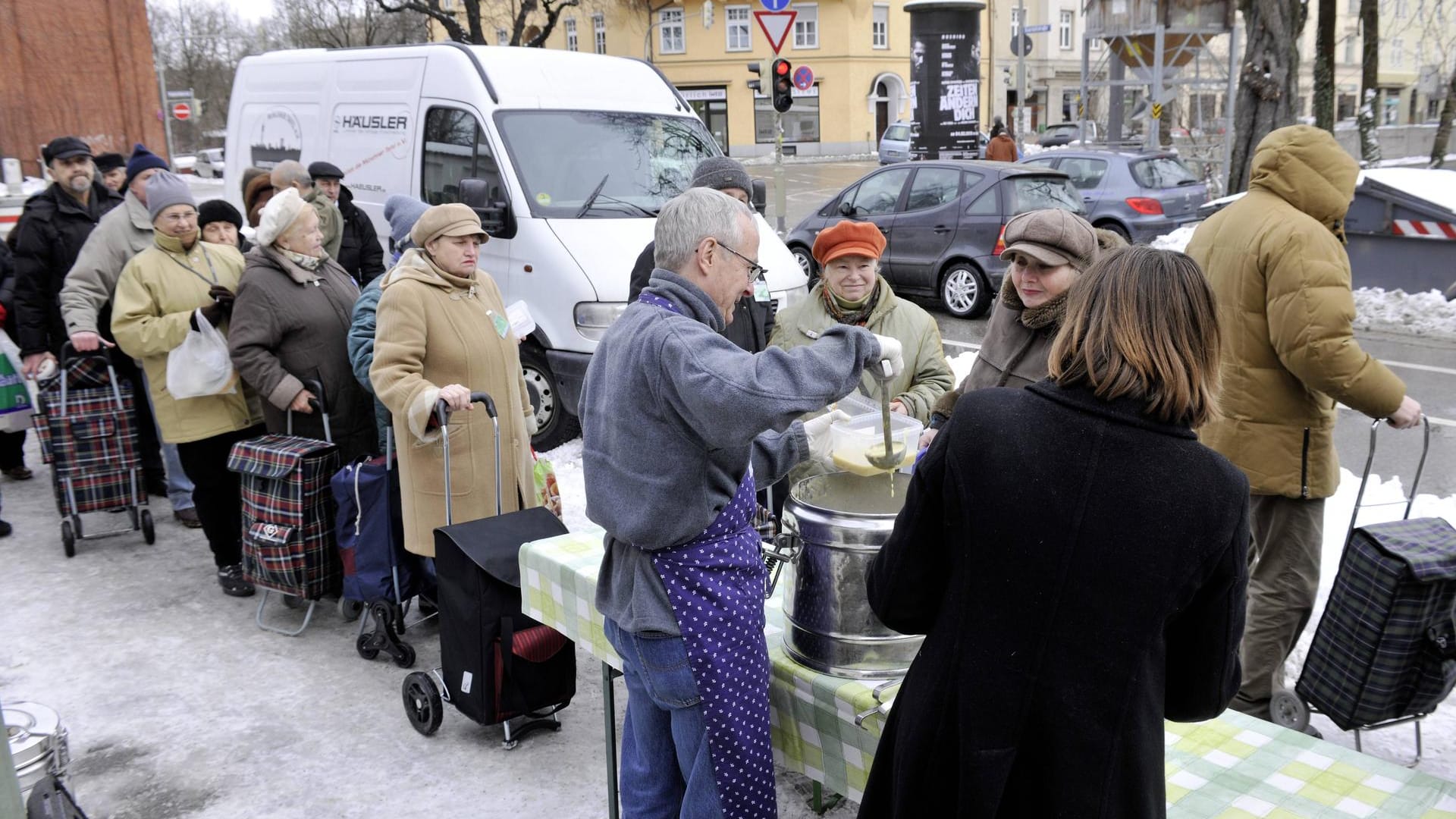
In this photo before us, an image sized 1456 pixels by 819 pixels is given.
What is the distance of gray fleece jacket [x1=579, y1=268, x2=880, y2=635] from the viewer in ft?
7.05

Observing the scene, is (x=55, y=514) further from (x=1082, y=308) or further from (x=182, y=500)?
(x=1082, y=308)

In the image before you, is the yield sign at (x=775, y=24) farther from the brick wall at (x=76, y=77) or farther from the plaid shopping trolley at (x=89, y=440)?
the brick wall at (x=76, y=77)

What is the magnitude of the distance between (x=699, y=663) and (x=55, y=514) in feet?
19.1

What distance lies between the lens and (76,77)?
16766 millimetres

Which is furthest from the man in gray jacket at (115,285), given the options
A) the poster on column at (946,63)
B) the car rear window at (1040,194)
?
the poster on column at (946,63)

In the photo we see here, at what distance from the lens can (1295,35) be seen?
14172 mm

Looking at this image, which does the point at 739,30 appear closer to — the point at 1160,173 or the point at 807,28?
the point at 807,28

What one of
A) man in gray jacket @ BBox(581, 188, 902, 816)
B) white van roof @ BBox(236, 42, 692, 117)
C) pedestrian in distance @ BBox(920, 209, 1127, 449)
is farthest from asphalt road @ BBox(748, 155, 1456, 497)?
man in gray jacket @ BBox(581, 188, 902, 816)

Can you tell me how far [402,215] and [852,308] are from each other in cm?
236

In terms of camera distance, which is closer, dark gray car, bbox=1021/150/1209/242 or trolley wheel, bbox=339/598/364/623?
trolley wheel, bbox=339/598/364/623

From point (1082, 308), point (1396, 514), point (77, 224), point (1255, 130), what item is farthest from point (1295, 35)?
point (1082, 308)

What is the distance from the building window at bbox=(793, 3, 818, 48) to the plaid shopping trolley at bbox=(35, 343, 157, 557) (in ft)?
152

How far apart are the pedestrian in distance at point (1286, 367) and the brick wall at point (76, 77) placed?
17.2 meters

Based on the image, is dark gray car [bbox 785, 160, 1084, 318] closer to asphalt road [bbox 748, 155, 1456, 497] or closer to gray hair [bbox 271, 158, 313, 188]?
asphalt road [bbox 748, 155, 1456, 497]
